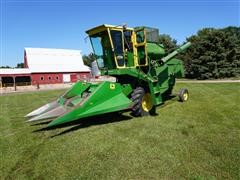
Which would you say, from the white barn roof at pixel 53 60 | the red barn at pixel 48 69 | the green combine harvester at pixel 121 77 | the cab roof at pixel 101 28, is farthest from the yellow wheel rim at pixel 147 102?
the white barn roof at pixel 53 60

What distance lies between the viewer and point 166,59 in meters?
9.48

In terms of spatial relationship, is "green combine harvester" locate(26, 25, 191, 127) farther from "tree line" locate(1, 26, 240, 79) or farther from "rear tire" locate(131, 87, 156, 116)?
"tree line" locate(1, 26, 240, 79)

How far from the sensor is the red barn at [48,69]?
117ft

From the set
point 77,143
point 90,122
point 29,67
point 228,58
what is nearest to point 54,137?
point 77,143

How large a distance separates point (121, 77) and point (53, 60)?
1325 inches

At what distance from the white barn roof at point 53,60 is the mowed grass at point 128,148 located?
31544 mm

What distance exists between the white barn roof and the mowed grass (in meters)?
31.5

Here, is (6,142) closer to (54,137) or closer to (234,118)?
(54,137)

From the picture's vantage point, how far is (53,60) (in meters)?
39.8

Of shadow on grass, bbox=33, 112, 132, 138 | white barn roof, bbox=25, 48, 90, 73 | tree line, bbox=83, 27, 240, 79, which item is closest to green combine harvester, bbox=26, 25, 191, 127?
shadow on grass, bbox=33, 112, 132, 138

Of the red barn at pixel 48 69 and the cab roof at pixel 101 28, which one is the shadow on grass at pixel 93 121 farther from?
the red barn at pixel 48 69

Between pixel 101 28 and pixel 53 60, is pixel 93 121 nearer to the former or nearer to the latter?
pixel 101 28

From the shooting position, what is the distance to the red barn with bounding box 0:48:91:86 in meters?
35.8

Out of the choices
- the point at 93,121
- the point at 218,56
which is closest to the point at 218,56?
the point at 218,56
